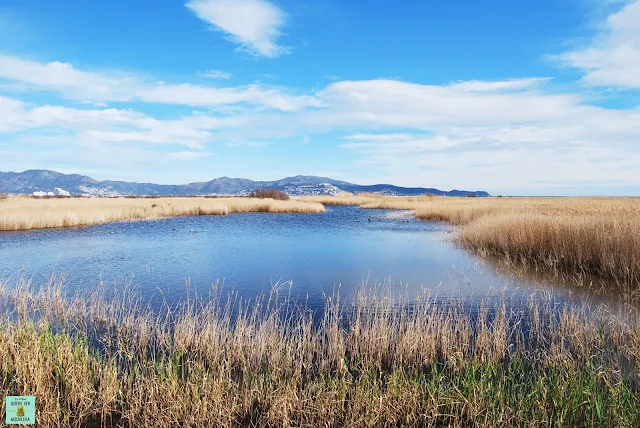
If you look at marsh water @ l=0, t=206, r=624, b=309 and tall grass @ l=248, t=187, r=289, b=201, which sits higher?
tall grass @ l=248, t=187, r=289, b=201

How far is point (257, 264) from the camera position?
15.4 m

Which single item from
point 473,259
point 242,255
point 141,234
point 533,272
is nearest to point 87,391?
point 242,255

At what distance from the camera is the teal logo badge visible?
4.31 m

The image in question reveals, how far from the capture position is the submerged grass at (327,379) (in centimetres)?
458

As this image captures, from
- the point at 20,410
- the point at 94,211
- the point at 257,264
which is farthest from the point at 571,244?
the point at 94,211

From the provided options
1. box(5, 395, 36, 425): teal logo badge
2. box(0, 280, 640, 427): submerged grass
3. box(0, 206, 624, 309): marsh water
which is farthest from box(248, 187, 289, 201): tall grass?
box(5, 395, 36, 425): teal logo badge

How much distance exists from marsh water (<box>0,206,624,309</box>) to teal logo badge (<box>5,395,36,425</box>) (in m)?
5.60

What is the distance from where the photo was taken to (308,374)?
5.69 m

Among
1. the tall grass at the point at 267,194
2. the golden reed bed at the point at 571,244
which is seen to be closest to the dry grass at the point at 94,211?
the tall grass at the point at 267,194

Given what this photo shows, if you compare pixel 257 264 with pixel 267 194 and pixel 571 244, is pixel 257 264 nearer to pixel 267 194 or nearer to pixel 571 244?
pixel 571 244

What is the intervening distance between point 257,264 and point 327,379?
10.2 meters

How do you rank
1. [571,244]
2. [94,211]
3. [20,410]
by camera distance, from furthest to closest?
[94,211], [571,244], [20,410]

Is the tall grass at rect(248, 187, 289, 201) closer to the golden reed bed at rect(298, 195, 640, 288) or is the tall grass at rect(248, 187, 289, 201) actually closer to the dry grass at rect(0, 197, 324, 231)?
the dry grass at rect(0, 197, 324, 231)

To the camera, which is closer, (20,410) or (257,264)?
(20,410)
